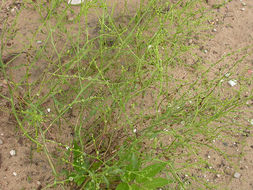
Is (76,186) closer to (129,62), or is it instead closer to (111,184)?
(111,184)

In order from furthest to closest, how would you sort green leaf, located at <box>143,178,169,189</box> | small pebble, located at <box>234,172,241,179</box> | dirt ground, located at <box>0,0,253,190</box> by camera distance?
small pebble, located at <box>234,172,241,179</box>
dirt ground, located at <box>0,0,253,190</box>
green leaf, located at <box>143,178,169,189</box>

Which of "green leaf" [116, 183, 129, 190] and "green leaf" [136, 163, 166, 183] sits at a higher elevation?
"green leaf" [136, 163, 166, 183]

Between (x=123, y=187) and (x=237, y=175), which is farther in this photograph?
(x=237, y=175)

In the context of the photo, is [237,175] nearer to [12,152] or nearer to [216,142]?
[216,142]

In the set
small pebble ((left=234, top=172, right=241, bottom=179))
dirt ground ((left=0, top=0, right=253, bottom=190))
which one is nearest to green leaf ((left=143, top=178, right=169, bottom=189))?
dirt ground ((left=0, top=0, right=253, bottom=190))

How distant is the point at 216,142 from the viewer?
2.00 m

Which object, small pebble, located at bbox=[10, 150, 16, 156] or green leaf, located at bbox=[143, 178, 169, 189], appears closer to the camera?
green leaf, located at bbox=[143, 178, 169, 189]

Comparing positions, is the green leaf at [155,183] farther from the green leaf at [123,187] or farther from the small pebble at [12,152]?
the small pebble at [12,152]

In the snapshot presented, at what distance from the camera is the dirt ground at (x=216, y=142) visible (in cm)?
165

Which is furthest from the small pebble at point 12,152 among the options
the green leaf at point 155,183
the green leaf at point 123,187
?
the green leaf at point 155,183

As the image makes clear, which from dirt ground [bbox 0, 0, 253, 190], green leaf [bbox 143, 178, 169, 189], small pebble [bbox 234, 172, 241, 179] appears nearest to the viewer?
green leaf [bbox 143, 178, 169, 189]

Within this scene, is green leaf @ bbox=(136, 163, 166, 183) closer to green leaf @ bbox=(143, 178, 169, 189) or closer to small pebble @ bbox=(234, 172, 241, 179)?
green leaf @ bbox=(143, 178, 169, 189)

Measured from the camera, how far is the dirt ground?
5.41ft

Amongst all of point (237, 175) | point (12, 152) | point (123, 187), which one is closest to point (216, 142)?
point (237, 175)
